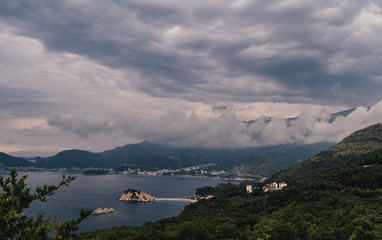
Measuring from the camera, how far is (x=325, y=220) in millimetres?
46594

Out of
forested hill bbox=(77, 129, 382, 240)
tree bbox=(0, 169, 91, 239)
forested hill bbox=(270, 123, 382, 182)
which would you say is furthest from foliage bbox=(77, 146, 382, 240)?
forested hill bbox=(270, 123, 382, 182)

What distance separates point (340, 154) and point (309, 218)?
450ft

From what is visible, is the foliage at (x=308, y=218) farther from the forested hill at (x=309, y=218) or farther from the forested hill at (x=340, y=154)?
the forested hill at (x=340, y=154)

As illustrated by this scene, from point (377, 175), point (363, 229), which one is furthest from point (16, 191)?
point (377, 175)

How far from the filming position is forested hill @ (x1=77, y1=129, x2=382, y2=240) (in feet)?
129

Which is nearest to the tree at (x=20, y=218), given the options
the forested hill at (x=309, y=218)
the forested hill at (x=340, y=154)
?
the forested hill at (x=309, y=218)

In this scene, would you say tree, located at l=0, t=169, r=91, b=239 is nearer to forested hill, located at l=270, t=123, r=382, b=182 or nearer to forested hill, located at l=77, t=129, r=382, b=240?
forested hill, located at l=77, t=129, r=382, b=240

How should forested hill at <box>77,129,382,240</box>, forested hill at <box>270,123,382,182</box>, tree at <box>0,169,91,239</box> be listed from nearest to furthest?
1. tree at <box>0,169,91,239</box>
2. forested hill at <box>77,129,382,240</box>
3. forested hill at <box>270,123,382,182</box>

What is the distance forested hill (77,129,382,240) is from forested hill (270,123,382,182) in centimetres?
5527

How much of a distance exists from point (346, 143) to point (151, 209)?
135438mm

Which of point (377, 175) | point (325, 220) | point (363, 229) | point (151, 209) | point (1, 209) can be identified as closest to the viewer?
point (1, 209)

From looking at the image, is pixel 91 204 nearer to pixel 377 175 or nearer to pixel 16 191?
pixel 377 175

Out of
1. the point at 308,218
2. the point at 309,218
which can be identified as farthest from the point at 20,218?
the point at 309,218

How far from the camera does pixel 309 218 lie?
4919 cm
